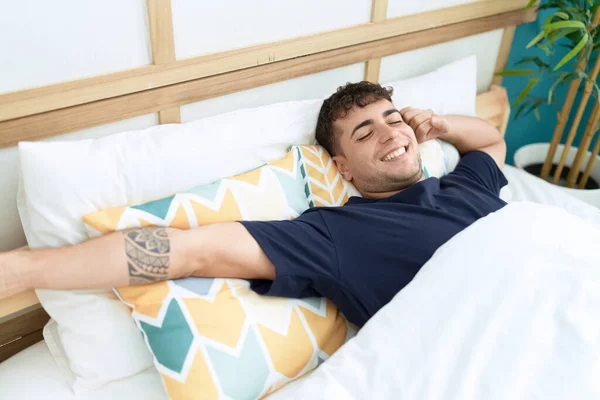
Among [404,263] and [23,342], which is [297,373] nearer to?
[404,263]

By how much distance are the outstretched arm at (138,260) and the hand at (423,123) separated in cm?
66

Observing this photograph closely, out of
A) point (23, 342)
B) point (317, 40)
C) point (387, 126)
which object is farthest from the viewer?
point (317, 40)

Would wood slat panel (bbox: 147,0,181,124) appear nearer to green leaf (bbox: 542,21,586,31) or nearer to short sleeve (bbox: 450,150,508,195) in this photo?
short sleeve (bbox: 450,150,508,195)

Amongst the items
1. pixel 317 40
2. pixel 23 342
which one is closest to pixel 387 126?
pixel 317 40

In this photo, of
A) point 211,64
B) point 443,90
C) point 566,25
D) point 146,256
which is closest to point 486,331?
point 146,256

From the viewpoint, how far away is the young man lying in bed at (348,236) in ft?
3.10

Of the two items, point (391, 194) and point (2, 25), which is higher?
point (2, 25)

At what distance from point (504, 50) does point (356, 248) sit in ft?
4.46

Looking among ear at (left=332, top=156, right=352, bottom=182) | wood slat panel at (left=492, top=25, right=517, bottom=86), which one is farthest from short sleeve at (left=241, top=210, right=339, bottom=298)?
wood slat panel at (left=492, top=25, right=517, bottom=86)

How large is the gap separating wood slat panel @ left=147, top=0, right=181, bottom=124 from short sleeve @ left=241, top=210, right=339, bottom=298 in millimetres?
429

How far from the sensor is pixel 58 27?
3.32 ft

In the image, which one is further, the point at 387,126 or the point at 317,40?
the point at 317,40

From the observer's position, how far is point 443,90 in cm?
166

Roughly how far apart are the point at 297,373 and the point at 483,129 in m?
0.99
